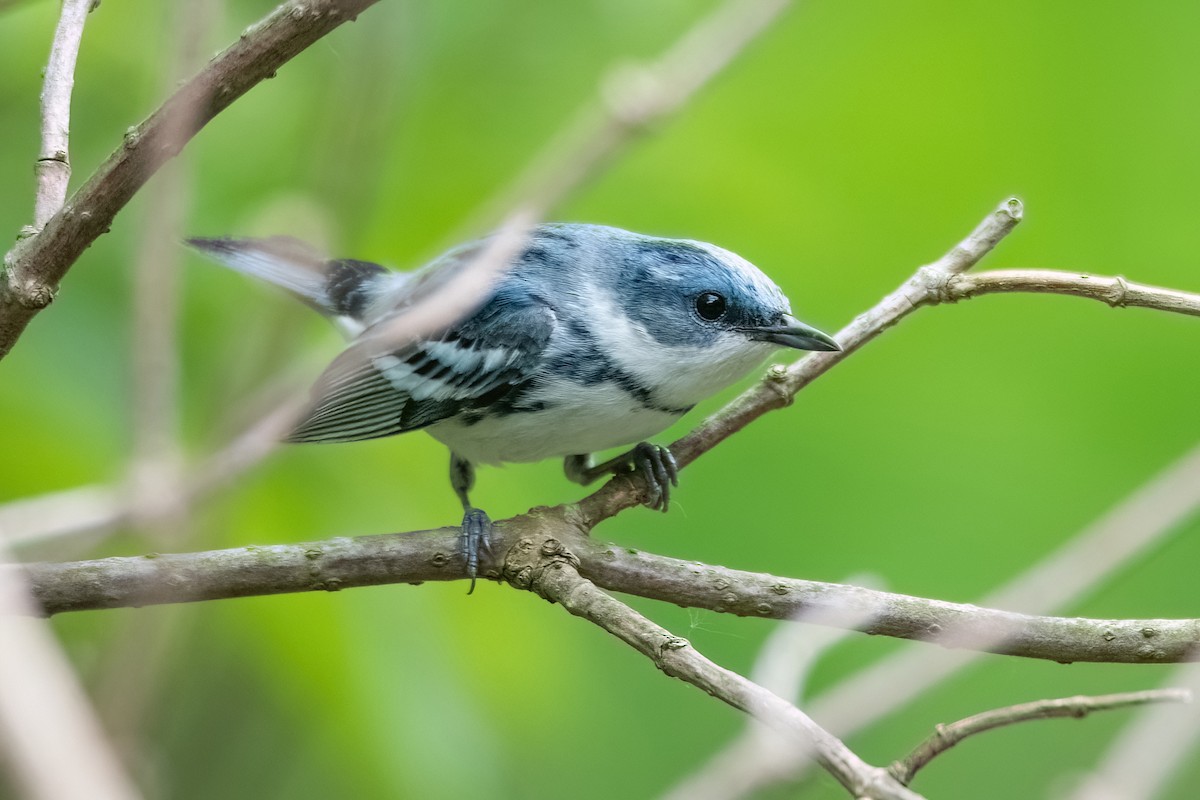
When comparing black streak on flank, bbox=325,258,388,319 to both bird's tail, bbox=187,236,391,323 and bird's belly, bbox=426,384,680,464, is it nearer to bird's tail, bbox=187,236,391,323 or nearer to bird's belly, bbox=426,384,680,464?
bird's tail, bbox=187,236,391,323

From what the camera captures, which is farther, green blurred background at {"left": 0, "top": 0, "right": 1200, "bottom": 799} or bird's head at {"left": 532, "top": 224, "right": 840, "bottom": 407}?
green blurred background at {"left": 0, "top": 0, "right": 1200, "bottom": 799}

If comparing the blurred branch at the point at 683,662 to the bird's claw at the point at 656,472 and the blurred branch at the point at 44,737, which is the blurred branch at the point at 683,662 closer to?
the bird's claw at the point at 656,472

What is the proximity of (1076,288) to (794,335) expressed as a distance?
511 mm

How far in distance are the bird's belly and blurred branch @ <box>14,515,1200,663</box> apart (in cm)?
51

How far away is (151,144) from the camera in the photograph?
1.22m

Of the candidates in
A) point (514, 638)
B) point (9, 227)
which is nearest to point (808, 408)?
point (514, 638)

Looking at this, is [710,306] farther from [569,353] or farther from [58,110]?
[58,110]

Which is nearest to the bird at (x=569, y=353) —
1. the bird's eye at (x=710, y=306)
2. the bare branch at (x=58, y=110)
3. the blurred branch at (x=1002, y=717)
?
the bird's eye at (x=710, y=306)

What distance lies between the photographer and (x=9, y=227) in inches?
95.4

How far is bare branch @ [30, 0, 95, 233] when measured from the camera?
1.41 meters

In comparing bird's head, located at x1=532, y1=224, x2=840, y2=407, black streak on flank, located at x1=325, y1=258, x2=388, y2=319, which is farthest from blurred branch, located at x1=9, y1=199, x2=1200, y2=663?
black streak on flank, located at x1=325, y1=258, x2=388, y2=319

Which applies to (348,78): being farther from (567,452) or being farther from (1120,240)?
(1120,240)

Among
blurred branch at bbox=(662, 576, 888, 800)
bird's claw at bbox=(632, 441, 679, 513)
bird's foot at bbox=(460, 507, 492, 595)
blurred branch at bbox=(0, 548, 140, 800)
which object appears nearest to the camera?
blurred branch at bbox=(0, 548, 140, 800)

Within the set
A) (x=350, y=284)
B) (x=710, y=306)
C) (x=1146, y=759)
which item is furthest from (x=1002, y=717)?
(x=350, y=284)
